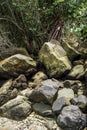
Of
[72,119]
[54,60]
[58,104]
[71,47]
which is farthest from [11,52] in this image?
[72,119]

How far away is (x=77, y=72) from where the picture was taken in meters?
3.97

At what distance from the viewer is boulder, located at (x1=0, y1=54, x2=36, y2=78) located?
13.4 ft

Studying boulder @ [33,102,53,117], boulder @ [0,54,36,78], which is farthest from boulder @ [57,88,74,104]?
boulder @ [0,54,36,78]

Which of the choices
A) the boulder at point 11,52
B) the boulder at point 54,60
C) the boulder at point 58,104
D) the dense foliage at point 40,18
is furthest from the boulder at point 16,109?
the dense foliage at point 40,18

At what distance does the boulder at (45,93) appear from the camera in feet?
11.4

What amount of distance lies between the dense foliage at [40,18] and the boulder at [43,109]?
144 cm

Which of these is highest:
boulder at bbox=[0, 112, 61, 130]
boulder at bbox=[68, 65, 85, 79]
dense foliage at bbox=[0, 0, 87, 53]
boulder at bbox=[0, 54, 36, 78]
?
dense foliage at bbox=[0, 0, 87, 53]

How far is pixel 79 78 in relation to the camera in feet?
12.8

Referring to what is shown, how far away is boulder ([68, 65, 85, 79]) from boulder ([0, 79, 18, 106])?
3.01ft

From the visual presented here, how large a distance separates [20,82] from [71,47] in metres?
1.05

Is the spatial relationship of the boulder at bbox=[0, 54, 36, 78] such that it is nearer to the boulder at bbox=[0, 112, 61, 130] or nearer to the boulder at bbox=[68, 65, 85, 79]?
the boulder at bbox=[68, 65, 85, 79]

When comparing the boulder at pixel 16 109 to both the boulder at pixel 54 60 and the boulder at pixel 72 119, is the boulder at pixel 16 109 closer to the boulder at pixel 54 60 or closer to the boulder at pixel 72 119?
the boulder at pixel 72 119

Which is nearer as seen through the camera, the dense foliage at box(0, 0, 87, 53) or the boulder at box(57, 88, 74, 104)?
the boulder at box(57, 88, 74, 104)

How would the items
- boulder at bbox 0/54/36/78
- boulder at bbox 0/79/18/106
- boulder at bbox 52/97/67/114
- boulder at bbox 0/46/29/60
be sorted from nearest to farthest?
1. boulder at bbox 52/97/67/114
2. boulder at bbox 0/79/18/106
3. boulder at bbox 0/54/36/78
4. boulder at bbox 0/46/29/60
